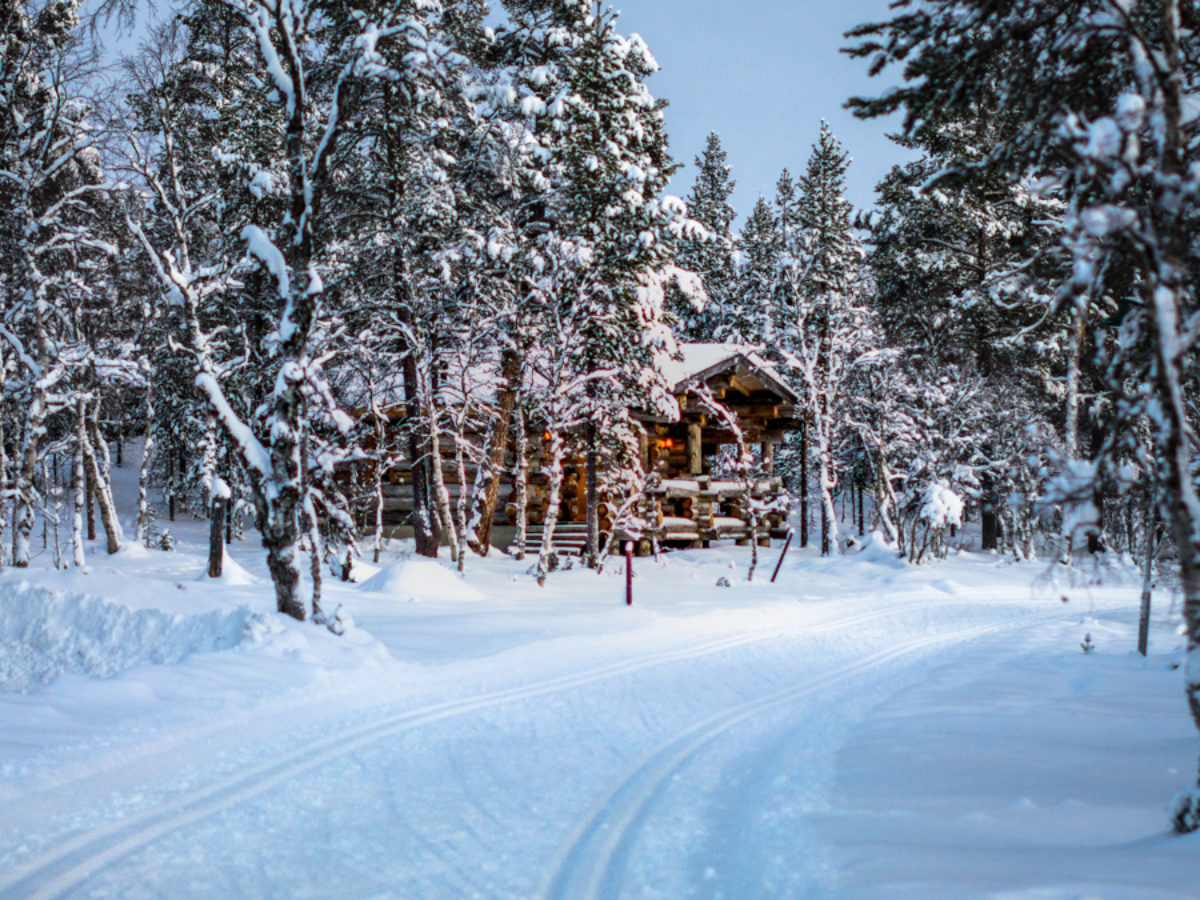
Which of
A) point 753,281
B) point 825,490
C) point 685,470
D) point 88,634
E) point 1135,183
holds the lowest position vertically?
point 88,634

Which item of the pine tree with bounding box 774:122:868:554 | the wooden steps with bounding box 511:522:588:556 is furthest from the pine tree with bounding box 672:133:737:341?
the wooden steps with bounding box 511:522:588:556

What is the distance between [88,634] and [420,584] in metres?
5.85

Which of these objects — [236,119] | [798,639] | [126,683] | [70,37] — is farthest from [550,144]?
[126,683]

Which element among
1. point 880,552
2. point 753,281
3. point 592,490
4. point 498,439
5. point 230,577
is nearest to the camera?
point 230,577

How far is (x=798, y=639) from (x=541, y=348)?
29.5 feet

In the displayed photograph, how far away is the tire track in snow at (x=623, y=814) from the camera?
4.26 metres

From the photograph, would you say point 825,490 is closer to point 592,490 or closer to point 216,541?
point 592,490

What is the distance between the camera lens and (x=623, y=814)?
5223 millimetres

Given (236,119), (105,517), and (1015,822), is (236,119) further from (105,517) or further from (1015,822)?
(1015,822)

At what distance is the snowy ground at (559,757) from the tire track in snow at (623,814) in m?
0.02

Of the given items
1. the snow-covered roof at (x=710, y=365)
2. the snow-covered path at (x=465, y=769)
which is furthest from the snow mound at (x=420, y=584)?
the snow-covered roof at (x=710, y=365)

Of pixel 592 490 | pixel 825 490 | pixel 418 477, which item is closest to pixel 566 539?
pixel 418 477

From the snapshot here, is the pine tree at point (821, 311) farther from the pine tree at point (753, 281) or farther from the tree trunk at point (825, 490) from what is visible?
the pine tree at point (753, 281)

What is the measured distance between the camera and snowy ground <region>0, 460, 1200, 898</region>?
4.26 m
